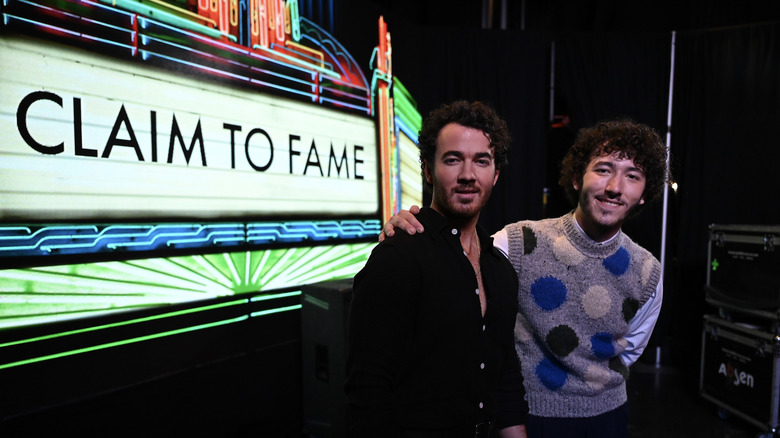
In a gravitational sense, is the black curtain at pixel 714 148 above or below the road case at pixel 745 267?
above

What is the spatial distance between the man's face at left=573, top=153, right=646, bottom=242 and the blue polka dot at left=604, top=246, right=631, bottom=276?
7 cm

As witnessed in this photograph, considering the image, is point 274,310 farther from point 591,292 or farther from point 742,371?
point 742,371

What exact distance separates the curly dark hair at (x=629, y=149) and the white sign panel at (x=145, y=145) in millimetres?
2014

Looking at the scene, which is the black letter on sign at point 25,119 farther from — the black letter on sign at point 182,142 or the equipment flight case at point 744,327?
the equipment flight case at point 744,327

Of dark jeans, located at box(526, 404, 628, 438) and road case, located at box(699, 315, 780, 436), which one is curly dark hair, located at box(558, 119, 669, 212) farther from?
road case, located at box(699, 315, 780, 436)

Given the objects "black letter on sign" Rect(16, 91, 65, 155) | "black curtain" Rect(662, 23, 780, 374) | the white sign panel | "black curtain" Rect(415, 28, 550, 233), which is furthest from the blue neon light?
"black curtain" Rect(662, 23, 780, 374)

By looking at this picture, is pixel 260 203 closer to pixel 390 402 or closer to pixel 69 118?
pixel 69 118

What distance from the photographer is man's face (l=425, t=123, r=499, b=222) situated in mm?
1346

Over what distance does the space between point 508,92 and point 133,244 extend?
374 cm

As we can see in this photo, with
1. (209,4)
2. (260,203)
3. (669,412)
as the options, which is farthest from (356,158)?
(669,412)

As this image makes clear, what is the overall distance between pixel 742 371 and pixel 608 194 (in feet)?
9.64

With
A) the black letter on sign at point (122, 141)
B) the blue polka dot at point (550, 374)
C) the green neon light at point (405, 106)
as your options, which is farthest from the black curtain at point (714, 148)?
the black letter on sign at point (122, 141)

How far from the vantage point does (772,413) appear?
3.26 meters

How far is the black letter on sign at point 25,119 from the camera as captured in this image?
2076 mm
